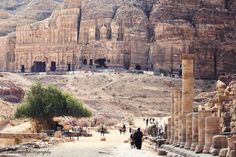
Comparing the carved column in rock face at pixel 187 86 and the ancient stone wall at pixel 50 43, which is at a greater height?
the ancient stone wall at pixel 50 43

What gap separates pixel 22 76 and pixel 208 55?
3267 centimetres

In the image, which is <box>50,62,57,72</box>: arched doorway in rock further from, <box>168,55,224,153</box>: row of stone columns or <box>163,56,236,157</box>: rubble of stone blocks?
<box>168,55,224,153</box>: row of stone columns

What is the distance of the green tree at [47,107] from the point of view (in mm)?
59312

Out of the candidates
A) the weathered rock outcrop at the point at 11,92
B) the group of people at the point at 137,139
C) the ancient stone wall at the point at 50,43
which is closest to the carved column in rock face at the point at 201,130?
the group of people at the point at 137,139

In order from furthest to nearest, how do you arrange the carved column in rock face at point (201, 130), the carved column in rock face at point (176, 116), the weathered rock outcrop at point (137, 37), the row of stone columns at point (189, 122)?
the weathered rock outcrop at point (137, 37)
the carved column in rock face at point (176, 116)
the carved column in rock face at point (201, 130)
the row of stone columns at point (189, 122)

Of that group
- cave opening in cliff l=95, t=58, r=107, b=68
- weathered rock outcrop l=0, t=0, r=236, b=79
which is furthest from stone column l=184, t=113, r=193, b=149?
cave opening in cliff l=95, t=58, r=107, b=68

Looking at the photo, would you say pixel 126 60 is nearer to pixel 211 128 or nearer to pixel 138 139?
pixel 138 139

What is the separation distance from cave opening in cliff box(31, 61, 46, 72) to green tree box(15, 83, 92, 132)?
4975 cm

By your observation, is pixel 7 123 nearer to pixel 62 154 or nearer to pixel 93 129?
pixel 93 129

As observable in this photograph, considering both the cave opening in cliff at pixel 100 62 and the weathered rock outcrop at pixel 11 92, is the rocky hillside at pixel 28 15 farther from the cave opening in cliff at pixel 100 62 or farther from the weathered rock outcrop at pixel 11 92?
the weathered rock outcrop at pixel 11 92

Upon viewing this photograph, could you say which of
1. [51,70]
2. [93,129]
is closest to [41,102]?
[93,129]

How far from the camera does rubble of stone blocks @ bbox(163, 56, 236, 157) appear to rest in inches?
1111

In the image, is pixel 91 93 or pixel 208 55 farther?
pixel 208 55

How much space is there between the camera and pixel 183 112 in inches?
1499
